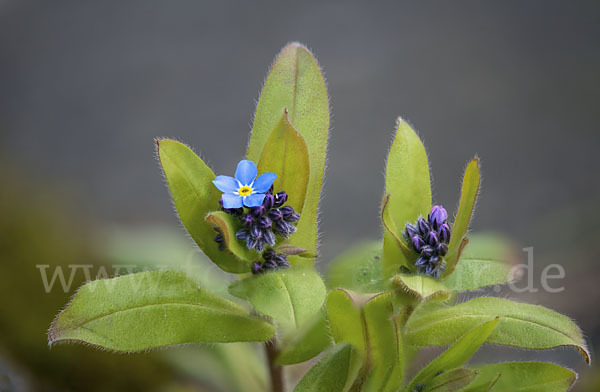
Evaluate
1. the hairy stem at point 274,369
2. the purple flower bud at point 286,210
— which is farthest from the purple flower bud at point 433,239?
the hairy stem at point 274,369

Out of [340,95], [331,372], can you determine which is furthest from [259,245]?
[340,95]

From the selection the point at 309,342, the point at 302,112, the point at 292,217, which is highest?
the point at 302,112

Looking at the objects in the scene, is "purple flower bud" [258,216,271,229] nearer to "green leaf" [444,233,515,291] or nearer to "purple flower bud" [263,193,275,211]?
"purple flower bud" [263,193,275,211]

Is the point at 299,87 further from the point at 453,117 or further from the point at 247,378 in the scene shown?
the point at 453,117

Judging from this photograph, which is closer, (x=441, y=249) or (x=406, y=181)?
(x=441, y=249)

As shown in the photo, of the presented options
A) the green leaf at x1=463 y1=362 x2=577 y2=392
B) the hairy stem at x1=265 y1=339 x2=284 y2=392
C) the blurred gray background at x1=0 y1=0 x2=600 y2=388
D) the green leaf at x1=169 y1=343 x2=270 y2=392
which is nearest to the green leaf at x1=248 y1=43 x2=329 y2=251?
the hairy stem at x1=265 y1=339 x2=284 y2=392

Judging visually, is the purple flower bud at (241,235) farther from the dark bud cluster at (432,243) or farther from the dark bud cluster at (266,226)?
the dark bud cluster at (432,243)

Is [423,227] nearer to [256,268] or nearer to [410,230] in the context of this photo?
[410,230]
